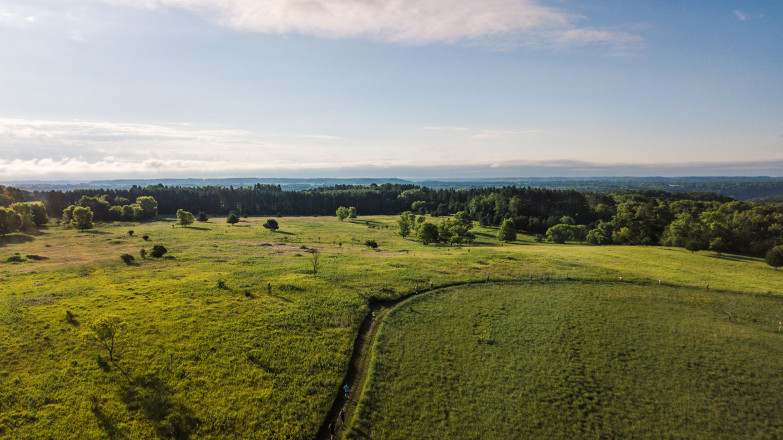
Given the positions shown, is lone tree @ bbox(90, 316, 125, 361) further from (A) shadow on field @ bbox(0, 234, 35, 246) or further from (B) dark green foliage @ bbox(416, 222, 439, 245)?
(A) shadow on field @ bbox(0, 234, 35, 246)

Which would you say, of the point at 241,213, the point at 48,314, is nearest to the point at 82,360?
the point at 48,314

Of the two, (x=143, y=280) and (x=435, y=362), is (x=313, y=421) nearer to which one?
(x=435, y=362)

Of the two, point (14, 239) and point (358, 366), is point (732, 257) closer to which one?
point (358, 366)

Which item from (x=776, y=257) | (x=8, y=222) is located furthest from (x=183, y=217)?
(x=776, y=257)

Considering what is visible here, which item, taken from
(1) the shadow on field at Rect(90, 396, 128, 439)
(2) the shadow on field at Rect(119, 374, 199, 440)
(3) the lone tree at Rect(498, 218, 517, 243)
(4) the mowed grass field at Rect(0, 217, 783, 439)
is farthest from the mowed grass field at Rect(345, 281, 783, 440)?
(3) the lone tree at Rect(498, 218, 517, 243)

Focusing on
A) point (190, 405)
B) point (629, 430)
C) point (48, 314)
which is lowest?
point (629, 430)
